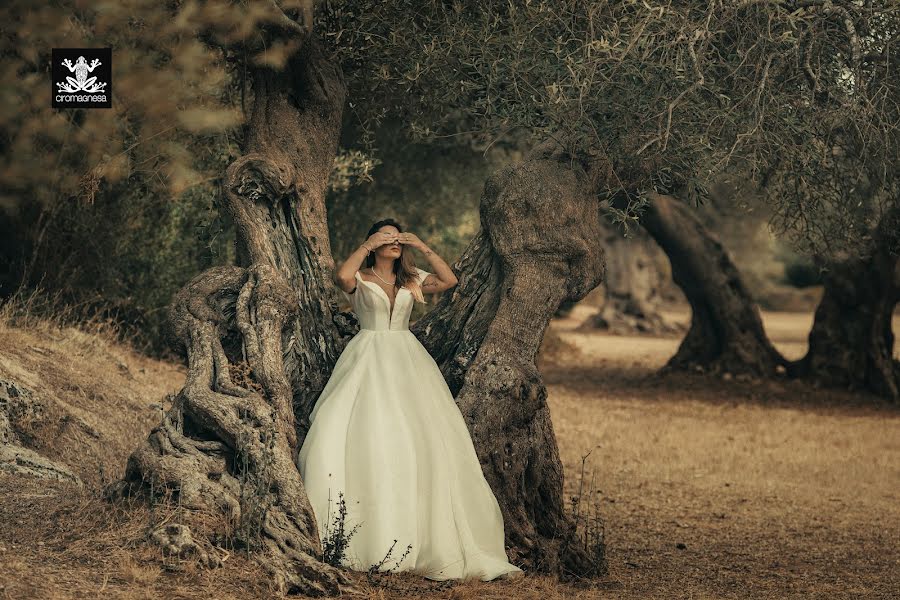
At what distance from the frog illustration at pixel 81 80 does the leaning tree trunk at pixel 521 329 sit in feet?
23.4

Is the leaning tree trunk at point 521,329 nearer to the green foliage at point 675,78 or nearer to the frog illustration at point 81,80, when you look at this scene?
the green foliage at point 675,78

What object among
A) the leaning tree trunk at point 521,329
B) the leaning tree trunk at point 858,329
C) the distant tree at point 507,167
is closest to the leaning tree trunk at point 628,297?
the leaning tree trunk at point 858,329

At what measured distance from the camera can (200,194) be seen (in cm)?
1623

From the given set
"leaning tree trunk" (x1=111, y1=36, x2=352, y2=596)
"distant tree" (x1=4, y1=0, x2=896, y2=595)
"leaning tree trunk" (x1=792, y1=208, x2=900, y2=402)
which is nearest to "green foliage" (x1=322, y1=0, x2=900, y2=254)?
"distant tree" (x1=4, y1=0, x2=896, y2=595)

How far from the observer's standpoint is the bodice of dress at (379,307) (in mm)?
7445

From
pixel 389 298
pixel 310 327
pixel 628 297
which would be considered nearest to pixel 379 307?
pixel 389 298

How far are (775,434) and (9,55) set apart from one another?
11350 mm

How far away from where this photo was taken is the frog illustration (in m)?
13.5

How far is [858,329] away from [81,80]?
1304 centimetres

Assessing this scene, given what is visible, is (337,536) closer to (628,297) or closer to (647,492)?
(647,492)

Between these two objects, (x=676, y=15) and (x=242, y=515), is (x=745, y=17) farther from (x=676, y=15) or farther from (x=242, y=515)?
(x=242, y=515)

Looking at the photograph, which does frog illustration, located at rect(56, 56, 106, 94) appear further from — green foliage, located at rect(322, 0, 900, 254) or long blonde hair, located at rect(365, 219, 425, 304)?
long blonde hair, located at rect(365, 219, 425, 304)
